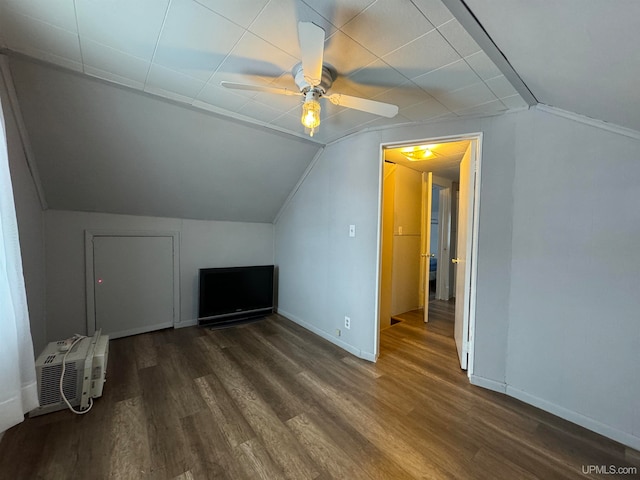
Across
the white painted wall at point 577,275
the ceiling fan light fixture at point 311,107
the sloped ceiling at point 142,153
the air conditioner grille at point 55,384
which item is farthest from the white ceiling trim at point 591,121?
the air conditioner grille at point 55,384

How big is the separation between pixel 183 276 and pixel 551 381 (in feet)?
12.5

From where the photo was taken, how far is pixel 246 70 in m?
1.56

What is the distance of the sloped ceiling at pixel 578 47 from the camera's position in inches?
36.3

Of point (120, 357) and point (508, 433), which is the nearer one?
point (508, 433)

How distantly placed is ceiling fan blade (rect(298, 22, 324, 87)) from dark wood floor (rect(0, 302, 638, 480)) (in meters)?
2.08

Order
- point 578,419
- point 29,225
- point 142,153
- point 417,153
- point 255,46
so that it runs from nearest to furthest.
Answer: point 255,46, point 578,419, point 29,225, point 142,153, point 417,153

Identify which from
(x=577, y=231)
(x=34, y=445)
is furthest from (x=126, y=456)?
(x=577, y=231)

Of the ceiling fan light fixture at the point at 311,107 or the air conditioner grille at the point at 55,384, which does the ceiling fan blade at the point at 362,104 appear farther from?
the air conditioner grille at the point at 55,384

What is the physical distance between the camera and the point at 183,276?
10.7ft

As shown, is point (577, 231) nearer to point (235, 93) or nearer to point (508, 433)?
point (508, 433)

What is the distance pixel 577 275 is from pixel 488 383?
1067 mm

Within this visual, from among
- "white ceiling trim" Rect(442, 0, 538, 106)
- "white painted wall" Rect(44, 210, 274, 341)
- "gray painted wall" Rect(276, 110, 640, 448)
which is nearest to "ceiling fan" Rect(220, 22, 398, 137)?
"white ceiling trim" Rect(442, 0, 538, 106)

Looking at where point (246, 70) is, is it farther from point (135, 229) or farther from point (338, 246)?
point (135, 229)

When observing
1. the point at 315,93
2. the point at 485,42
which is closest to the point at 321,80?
the point at 315,93
